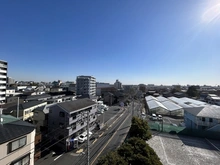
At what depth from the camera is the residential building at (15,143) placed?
6.21m

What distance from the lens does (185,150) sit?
13.5 m

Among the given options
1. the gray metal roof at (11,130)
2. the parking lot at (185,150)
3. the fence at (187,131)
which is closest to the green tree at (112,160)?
the gray metal roof at (11,130)

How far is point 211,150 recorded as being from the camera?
13766 mm

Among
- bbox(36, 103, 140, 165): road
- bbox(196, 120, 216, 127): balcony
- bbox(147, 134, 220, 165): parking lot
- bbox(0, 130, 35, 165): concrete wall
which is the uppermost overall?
bbox(0, 130, 35, 165): concrete wall

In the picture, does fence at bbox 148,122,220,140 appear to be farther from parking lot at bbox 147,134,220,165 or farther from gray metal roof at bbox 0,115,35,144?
gray metal roof at bbox 0,115,35,144

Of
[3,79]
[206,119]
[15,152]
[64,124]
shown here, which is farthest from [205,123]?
[3,79]

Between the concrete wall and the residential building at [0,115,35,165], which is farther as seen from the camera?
the residential building at [0,115,35,165]

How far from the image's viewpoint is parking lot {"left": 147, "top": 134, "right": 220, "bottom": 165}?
1131 cm

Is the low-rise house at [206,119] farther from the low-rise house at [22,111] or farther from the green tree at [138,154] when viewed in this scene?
the low-rise house at [22,111]

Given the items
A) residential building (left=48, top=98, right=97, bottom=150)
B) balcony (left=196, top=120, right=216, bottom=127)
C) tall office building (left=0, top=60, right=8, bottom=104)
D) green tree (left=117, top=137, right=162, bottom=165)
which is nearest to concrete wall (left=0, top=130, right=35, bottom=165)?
green tree (left=117, top=137, right=162, bottom=165)

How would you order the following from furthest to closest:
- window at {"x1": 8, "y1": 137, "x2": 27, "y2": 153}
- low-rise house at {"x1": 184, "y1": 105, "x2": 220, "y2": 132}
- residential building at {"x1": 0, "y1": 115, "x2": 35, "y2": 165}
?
low-rise house at {"x1": 184, "y1": 105, "x2": 220, "y2": 132} → window at {"x1": 8, "y1": 137, "x2": 27, "y2": 153} → residential building at {"x1": 0, "y1": 115, "x2": 35, "y2": 165}

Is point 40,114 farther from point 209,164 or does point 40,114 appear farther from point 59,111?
point 209,164

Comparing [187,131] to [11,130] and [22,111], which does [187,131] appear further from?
[22,111]

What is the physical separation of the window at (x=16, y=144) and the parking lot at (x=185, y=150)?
10.6 meters
